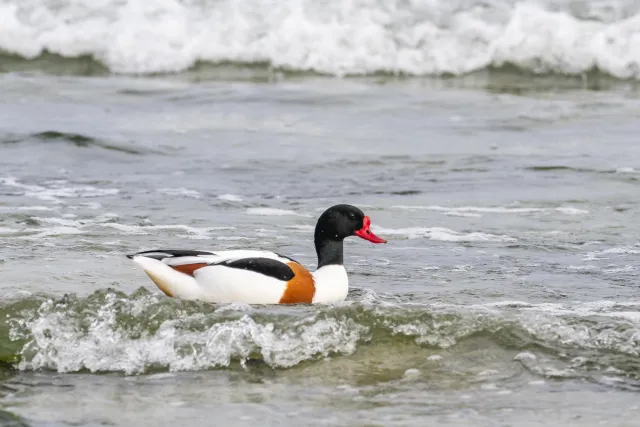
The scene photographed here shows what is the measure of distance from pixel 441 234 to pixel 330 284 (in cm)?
234

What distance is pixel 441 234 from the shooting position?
953 cm

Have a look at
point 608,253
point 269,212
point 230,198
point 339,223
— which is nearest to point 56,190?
point 230,198

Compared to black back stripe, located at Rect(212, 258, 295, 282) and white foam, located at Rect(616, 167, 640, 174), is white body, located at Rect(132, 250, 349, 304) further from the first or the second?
white foam, located at Rect(616, 167, 640, 174)

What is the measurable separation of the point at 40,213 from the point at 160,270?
3.07 m

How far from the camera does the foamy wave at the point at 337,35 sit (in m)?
18.7

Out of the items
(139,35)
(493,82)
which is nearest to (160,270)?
(493,82)

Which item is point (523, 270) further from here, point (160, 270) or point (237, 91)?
point (237, 91)

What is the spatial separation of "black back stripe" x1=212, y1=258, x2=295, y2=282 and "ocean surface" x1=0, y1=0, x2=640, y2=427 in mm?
219

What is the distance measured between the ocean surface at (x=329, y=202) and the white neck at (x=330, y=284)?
264 mm

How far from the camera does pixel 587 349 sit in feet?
20.7

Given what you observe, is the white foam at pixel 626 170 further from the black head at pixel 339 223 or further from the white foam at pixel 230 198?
the black head at pixel 339 223

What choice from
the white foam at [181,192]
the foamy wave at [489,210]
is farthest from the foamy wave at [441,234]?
the white foam at [181,192]

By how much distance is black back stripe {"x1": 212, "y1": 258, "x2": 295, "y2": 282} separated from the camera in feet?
23.3

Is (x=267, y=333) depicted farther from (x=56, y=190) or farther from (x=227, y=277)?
(x=56, y=190)
